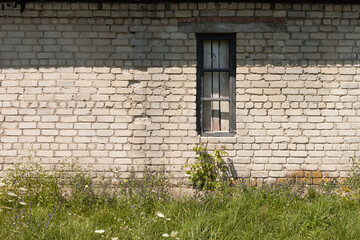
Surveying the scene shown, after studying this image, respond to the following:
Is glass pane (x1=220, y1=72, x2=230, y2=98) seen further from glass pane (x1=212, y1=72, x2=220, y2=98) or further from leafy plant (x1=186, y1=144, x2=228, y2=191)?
leafy plant (x1=186, y1=144, x2=228, y2=191)

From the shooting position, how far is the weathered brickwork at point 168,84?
5117 mm

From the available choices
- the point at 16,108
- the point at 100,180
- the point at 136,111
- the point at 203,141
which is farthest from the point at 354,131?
the point at 16,108

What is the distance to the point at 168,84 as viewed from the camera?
5141 mm

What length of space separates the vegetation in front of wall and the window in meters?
1.05

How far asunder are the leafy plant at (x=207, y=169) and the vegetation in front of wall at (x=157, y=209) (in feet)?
0.76

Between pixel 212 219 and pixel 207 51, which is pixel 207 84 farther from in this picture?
pixel 212 219

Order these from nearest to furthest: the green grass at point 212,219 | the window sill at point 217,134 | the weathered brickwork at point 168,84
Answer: the green grass at point 212,219
the weathered brickwork at point 168,84
the window sill at point 217,134

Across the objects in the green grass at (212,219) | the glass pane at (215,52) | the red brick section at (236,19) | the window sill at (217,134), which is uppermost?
the red brick section at (236,19)

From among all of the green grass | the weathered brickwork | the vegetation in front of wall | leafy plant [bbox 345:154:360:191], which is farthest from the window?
leafy plant [bbox 345:154:360:191]

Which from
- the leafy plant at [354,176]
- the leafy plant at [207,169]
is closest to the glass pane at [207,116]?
the leafy plant at [207,169]

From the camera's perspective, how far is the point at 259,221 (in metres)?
3.86

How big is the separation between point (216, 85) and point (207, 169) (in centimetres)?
145

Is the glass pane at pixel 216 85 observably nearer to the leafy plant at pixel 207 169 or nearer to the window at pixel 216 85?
the window at pixel 216 85

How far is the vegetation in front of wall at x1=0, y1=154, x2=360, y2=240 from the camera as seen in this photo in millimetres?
3506
